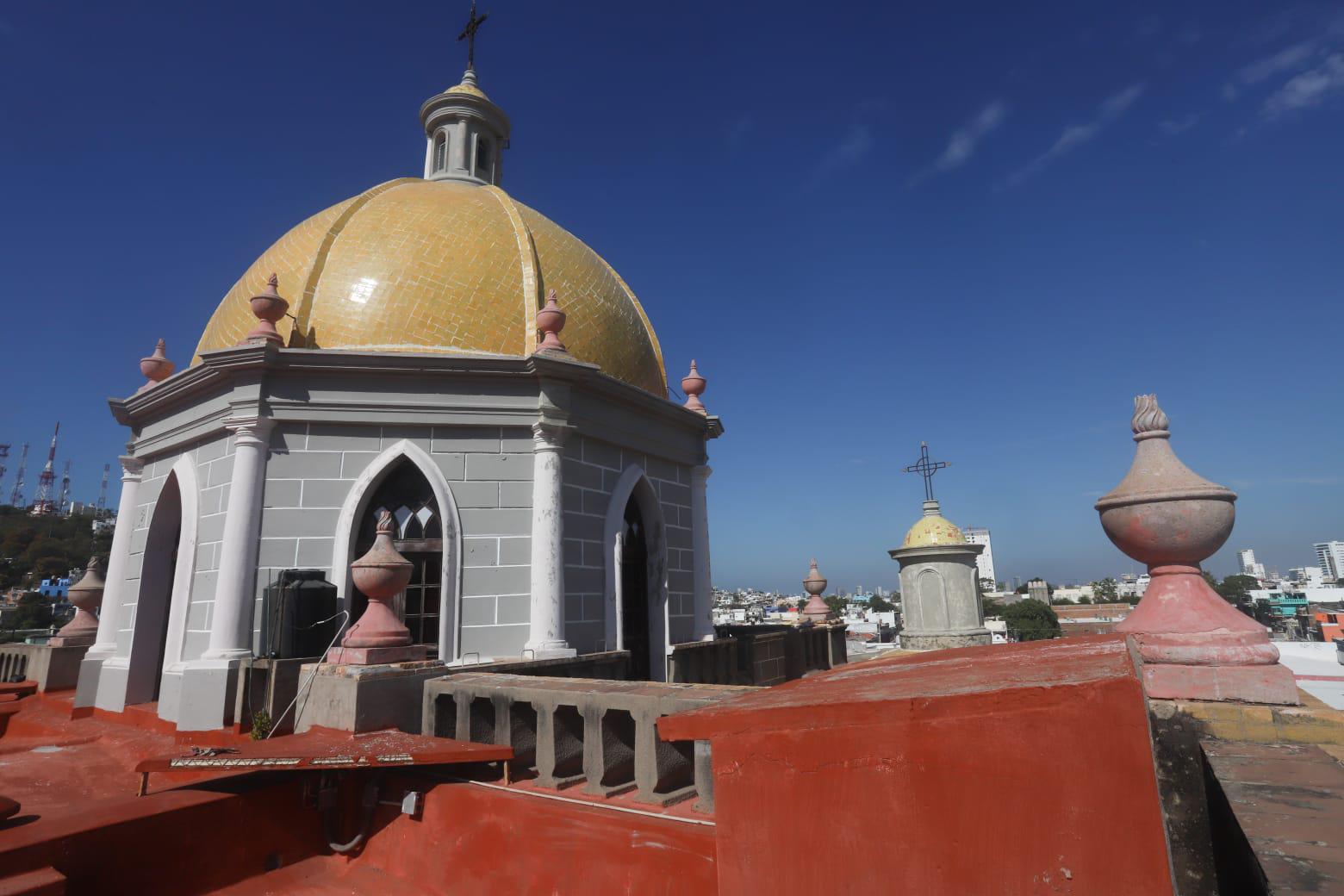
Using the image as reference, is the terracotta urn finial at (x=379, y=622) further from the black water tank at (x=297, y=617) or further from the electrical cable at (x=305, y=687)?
the black water tank at (x=297, y=617)

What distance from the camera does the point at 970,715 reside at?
2.19 m

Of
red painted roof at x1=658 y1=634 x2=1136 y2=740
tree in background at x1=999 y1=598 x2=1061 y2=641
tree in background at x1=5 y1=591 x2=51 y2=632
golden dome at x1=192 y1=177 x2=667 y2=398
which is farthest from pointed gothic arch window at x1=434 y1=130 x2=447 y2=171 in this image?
tree in background at x1=5 y1=591 x2=51 y2=632

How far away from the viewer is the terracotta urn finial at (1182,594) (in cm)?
338

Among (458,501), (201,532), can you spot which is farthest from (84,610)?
(458,501)

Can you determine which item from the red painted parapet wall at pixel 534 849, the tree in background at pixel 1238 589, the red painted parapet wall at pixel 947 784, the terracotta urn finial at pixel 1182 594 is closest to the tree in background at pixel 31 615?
the red painted parapet wall at pixel 534 849

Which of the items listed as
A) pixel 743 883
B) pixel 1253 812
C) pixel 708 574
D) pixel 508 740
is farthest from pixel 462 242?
pixel 1253 812

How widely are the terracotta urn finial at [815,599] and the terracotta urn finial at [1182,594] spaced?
12.0 meters

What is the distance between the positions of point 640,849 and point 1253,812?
2.47 metres

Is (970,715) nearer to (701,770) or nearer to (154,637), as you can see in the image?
(701,770)

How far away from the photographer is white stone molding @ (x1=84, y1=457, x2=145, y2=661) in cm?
1016

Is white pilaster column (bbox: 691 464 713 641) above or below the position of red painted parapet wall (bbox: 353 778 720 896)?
above

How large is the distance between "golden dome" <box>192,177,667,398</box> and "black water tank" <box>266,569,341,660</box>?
10.1 feet

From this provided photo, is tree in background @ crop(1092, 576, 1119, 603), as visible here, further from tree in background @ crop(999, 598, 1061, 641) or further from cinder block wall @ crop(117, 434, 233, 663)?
cinder block wall @ crop(117, 434, 233, 663)

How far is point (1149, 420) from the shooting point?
4121 millimetres
